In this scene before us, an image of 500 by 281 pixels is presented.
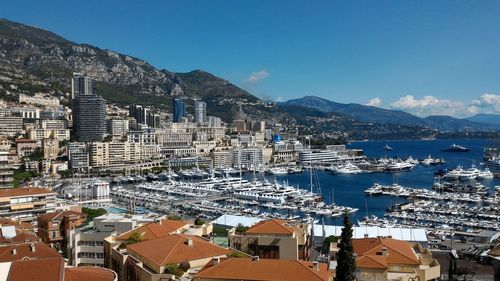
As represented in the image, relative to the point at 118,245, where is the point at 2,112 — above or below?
above

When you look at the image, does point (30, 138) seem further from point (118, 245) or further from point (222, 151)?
point (118, 245)

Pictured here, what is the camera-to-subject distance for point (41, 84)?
14025cm

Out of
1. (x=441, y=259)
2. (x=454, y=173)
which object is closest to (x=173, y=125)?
(x=454, y=173)

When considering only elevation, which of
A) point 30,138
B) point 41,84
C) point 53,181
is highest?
point 41,84

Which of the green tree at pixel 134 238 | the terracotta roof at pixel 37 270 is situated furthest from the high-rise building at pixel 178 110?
the terracotta roof at pixel 37 270

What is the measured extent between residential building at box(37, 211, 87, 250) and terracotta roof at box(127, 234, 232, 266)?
473 inches

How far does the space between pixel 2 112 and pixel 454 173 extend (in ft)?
301

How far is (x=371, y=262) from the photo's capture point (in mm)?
14656

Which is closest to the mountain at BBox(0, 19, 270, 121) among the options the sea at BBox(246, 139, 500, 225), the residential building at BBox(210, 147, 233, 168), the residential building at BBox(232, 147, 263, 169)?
the residential building at BBox(210, 147, 233, 168)

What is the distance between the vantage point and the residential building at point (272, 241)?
17672mm

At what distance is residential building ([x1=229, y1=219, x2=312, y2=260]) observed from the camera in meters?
17.7

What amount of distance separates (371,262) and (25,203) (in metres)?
25.6

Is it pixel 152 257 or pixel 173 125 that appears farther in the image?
pixel 173 125

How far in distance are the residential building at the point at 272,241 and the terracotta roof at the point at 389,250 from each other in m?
2.35
